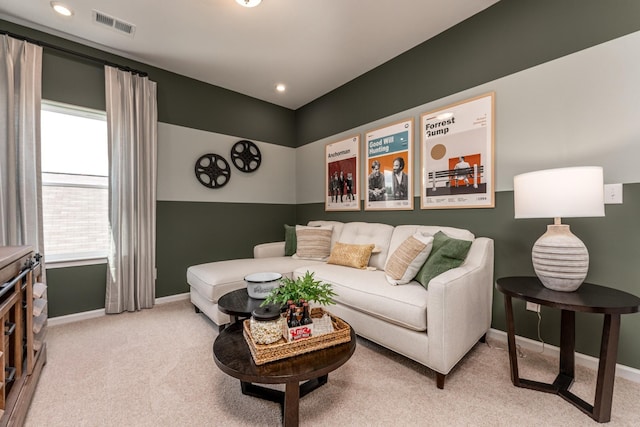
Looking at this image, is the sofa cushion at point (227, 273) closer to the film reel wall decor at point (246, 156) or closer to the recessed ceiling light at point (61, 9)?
the film reel wall decor at point (246, 156)

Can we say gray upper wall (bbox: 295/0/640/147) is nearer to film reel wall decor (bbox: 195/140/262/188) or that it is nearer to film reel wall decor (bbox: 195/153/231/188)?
film reel wall decor (bbox: 195/140/262/188)

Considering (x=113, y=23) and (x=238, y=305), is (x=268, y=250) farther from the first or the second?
(x=113, y=23)

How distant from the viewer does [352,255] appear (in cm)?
271

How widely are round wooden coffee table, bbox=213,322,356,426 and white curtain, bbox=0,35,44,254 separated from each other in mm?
2262

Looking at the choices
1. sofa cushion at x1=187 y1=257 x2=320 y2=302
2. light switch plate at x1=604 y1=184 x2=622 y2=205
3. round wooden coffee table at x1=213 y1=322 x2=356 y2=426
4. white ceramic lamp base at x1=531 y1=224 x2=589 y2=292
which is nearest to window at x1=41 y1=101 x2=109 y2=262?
sofa cushion at x1=187 y1=257 x2=320 y2=302

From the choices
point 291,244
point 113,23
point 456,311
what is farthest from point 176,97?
point 456,311

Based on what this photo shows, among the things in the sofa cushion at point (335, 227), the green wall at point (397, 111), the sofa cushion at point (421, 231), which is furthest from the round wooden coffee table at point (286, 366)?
the sofa cushion at point (335, 227)

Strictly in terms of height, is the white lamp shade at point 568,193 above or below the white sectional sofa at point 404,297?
above

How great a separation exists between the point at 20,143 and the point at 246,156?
2.20 metres

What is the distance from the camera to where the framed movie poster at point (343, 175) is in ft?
11.4

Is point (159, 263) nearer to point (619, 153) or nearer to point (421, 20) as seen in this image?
point (421, 20)

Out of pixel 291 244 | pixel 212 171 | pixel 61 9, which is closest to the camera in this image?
pixel 61 9

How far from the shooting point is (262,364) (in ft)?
4.11

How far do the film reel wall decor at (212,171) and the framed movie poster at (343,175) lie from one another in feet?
4.60
